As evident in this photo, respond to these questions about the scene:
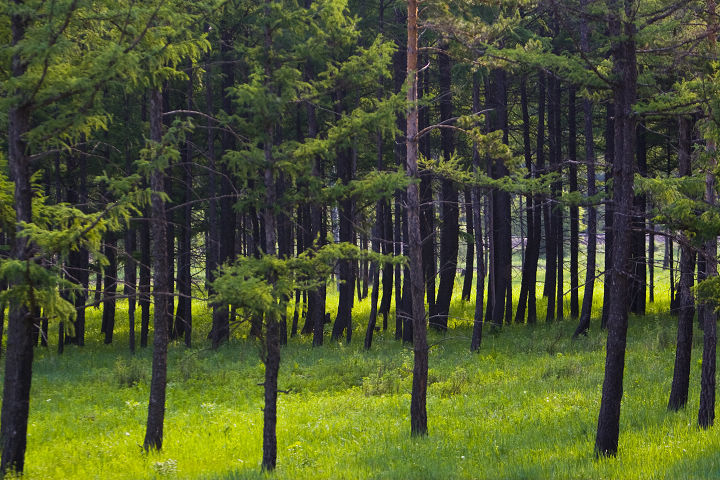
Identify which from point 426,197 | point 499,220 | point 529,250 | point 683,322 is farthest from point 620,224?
point 529,250

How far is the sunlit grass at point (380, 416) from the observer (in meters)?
10.4

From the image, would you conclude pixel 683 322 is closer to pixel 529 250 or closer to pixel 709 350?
pixel 709 350

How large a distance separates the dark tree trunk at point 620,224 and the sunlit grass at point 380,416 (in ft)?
2.40

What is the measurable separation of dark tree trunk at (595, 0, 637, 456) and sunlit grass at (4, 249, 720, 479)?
73 centimetres

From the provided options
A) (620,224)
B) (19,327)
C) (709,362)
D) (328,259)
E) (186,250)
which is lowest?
(709,362)

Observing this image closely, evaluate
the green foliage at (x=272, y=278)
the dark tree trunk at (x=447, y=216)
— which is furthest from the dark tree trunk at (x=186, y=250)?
the green foliage at (x=272, y=278)

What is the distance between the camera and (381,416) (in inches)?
562

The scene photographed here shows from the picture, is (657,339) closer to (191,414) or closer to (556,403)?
(556,403)

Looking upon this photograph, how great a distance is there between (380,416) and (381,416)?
32 millimetres

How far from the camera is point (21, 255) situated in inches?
376

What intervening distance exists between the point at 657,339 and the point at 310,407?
11465 mm

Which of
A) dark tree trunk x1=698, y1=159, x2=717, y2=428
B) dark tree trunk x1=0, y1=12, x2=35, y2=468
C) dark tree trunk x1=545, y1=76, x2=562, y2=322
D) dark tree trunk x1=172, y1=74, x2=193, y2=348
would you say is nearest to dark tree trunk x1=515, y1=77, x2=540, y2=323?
dark tree trunk x1=545, y1=76, x2=562, y2=322

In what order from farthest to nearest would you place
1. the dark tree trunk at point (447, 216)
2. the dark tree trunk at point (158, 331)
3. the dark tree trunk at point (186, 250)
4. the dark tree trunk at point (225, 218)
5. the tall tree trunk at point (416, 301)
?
the dark tree trunk at point (225, 218)
the dark tree trunk at point (447, 216)
the dark tree trunk at point (186, 250)
the tall tree trunk at point (416, 301)
the dark tree trunk at point (158, 331)

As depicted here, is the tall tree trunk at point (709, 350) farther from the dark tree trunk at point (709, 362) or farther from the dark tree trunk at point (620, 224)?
the dark tree trunk at point (620, 224)
